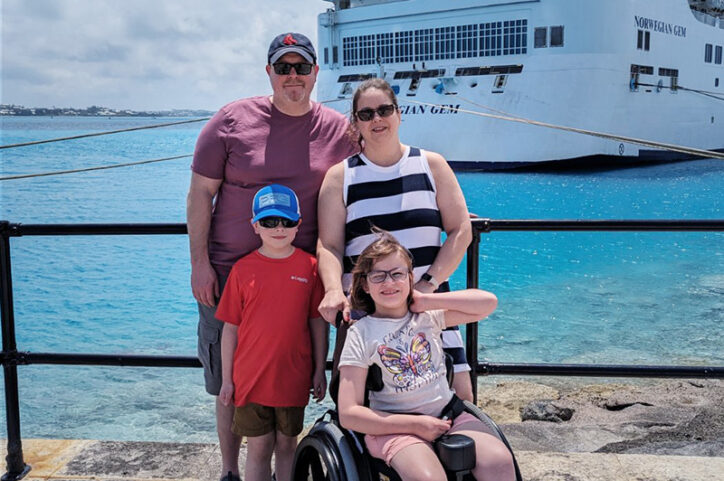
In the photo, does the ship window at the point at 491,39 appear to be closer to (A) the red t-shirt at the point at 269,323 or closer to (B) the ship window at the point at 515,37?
(B) the ship window at the point at 515,37

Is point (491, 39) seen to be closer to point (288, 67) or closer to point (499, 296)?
point (499, 296)

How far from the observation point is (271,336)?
2.26m

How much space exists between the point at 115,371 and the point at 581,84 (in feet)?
72.7

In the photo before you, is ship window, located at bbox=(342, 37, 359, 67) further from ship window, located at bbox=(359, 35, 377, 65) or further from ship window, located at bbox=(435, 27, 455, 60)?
ship window, located at bbox=(435, 27, 455, 60)

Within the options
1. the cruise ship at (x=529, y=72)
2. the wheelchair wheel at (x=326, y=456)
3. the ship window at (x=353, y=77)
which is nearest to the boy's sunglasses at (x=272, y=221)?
the wheelchair wheel at (x=326, y=456)

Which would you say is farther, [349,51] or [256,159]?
[349,51]

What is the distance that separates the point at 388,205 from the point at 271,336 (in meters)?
0.54

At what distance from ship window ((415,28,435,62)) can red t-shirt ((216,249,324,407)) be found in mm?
28431

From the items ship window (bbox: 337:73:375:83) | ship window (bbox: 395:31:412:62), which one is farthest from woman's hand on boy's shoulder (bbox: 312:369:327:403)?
ship window (bbox: 337:73:375:83)

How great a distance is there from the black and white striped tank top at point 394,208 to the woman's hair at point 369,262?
0.26 feet

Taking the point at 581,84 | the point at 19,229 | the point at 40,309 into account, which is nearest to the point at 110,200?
the point at 40,309

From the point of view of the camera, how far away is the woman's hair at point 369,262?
2.09 m

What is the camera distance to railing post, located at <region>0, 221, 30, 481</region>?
2.59m

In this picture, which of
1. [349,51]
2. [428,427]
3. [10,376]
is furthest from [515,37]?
[428,427]
